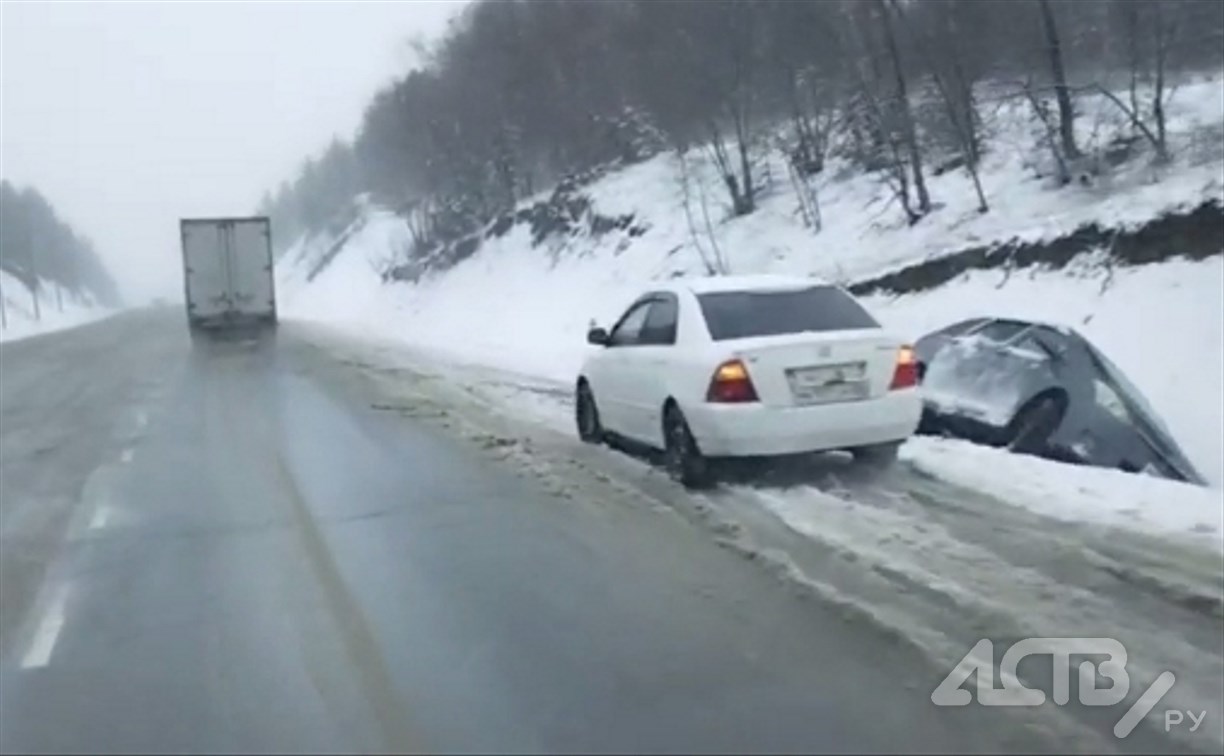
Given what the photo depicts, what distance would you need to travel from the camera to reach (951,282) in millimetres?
21172

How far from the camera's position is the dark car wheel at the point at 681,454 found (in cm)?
1144

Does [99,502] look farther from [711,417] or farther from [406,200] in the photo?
[406,200]

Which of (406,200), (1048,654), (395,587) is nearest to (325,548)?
(395,587)

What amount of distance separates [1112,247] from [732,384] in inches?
341

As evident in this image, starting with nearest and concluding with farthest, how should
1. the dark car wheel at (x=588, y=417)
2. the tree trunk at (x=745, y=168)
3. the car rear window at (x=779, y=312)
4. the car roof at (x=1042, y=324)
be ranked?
the car rear window at (x=779, y=312)
the car roof at (x=1042, y=324)
the dark car wheel at (x=588, y=417)
the tree trunk at (x=745, y=168)

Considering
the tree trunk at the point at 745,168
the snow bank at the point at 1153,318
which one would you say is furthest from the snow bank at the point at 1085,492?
the tree trunk at the point at 745,168

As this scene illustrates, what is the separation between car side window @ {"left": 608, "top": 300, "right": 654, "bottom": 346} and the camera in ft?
43.7

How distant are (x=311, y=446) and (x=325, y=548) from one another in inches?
235

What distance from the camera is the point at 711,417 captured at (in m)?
11.1

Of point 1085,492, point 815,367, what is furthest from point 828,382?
point 1085,492

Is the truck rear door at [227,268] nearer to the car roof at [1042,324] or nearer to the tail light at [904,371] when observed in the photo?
the car roof at [1042,324]

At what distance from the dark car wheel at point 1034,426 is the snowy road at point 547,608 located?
1032mm
